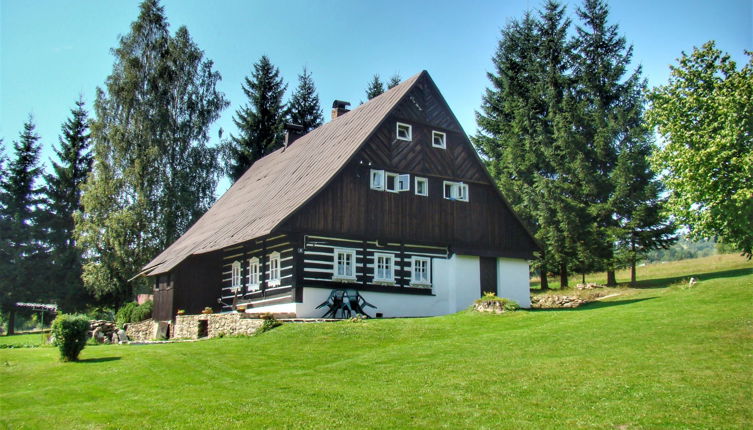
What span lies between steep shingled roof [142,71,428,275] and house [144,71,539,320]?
106 mm

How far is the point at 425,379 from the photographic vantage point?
12852 millimetres

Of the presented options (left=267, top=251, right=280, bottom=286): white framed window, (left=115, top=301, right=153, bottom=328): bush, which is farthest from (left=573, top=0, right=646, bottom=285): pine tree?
(left=115, top=301, right=153, bottom=328): bush

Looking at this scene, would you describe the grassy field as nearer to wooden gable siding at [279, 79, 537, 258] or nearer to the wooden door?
wooden gable siding at [279, 79, 537, 258]

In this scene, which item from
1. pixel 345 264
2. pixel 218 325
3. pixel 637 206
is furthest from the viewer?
pixel 637 206

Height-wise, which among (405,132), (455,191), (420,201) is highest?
(405,132)

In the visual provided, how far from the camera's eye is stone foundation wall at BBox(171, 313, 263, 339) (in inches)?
826

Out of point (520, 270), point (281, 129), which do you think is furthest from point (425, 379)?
point (281, 129)

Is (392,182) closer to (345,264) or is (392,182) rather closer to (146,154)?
(345,264)

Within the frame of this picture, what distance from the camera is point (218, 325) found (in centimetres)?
2267

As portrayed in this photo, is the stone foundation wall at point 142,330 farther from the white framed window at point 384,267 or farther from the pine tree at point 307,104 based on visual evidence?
the pine tree at point 307,104

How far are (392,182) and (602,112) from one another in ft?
55.7

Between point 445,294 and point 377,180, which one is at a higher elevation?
point 377,180

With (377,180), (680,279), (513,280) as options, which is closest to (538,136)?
(680,279)

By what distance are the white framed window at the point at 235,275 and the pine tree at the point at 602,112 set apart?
19.7m
